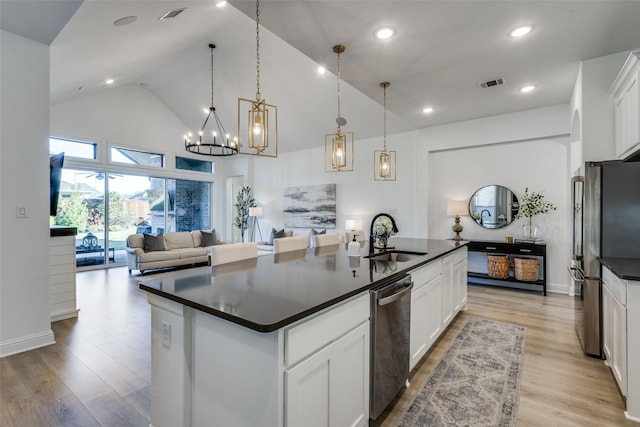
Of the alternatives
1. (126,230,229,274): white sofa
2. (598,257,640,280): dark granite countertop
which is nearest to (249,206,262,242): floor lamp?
(126,230,229,274): white sofa

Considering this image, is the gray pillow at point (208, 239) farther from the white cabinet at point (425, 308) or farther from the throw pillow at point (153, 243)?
the white cabinet at point (425, 308)

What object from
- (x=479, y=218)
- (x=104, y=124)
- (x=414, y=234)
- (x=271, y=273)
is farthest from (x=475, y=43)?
(x=104, y=124)

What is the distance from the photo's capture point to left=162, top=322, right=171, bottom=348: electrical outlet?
1.59 m

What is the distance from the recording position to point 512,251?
16.1 feet

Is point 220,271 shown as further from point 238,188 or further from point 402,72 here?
point 238,188

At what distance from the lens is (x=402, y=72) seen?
136 inches

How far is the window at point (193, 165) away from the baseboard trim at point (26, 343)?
6.31 m

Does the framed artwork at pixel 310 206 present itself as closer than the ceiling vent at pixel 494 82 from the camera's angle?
No

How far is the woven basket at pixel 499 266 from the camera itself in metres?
4.90

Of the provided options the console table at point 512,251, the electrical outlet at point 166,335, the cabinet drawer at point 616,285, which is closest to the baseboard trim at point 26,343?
the electrical outlet at point 166,335

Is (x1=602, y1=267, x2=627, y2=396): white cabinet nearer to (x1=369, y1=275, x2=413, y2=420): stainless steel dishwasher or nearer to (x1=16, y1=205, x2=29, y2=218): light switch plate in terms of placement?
(x1=369, y1=275, x2=413, y2=420): stainless steel dishwasher

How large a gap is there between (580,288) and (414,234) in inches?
129

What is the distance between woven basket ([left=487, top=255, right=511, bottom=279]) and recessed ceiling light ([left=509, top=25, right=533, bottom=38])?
3.45 m

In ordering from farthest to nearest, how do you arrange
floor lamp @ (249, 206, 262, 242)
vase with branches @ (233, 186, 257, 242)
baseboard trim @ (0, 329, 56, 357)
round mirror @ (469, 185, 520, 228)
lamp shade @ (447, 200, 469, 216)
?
vase with branches @ (233, 186, 257, 242)
floor lamp @ (249, 206, 262, 242)
lamp shade @ (447, 200, 469, 216)
round mirror @ (469, 185, 520, 228)
baseboard trim @ (0, 329, 56, 357)
